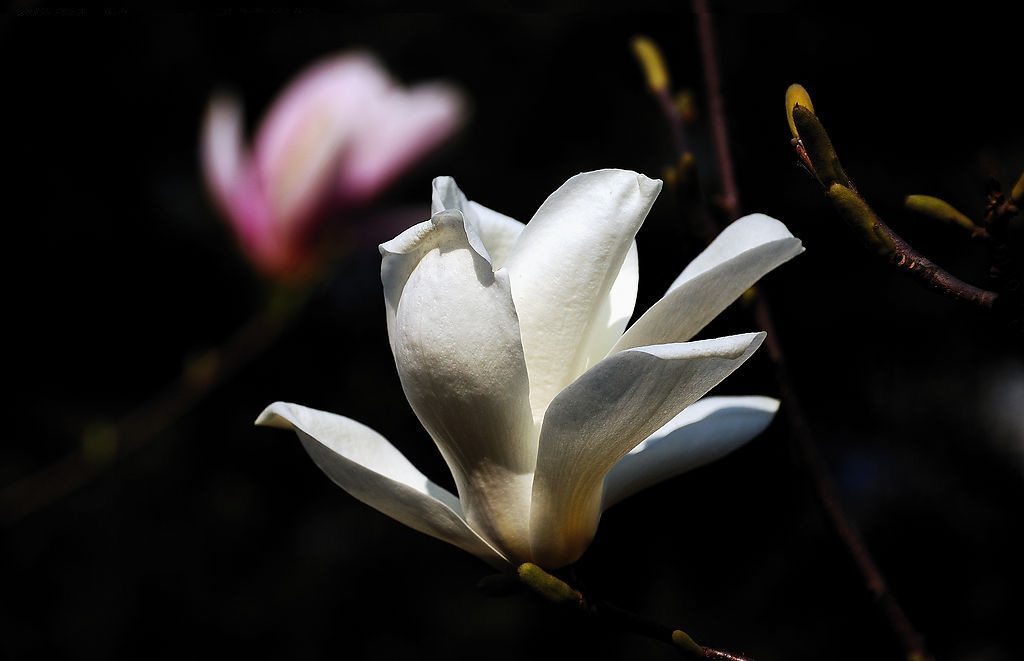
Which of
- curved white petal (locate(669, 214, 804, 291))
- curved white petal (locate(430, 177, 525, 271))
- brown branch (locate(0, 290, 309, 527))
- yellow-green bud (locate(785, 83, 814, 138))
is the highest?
brown branch (locate(0, 290, 309, 527))

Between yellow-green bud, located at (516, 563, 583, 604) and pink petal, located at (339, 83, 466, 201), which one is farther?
pink petal, located at (339, 83, 466, 201)

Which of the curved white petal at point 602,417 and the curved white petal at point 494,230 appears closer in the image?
the curved white petal at point 602,417

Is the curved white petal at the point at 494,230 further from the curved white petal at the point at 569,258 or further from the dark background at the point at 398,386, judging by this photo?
the dark background at the point at 398,386

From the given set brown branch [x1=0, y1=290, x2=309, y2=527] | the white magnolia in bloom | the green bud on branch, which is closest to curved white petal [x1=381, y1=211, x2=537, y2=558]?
the white magnolia in bloom

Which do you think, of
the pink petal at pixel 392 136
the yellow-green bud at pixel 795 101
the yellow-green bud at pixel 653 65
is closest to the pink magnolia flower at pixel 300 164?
the pink petal at pixel 392 136

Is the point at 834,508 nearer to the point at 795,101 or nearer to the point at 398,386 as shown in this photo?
the point at 795,101

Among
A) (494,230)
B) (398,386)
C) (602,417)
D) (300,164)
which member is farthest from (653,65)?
(398,386)

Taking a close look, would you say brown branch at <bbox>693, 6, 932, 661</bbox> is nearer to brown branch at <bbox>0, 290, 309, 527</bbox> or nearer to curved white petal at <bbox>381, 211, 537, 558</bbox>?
curved white petal at <bbox>381, 211, 537, 558</bbox>
